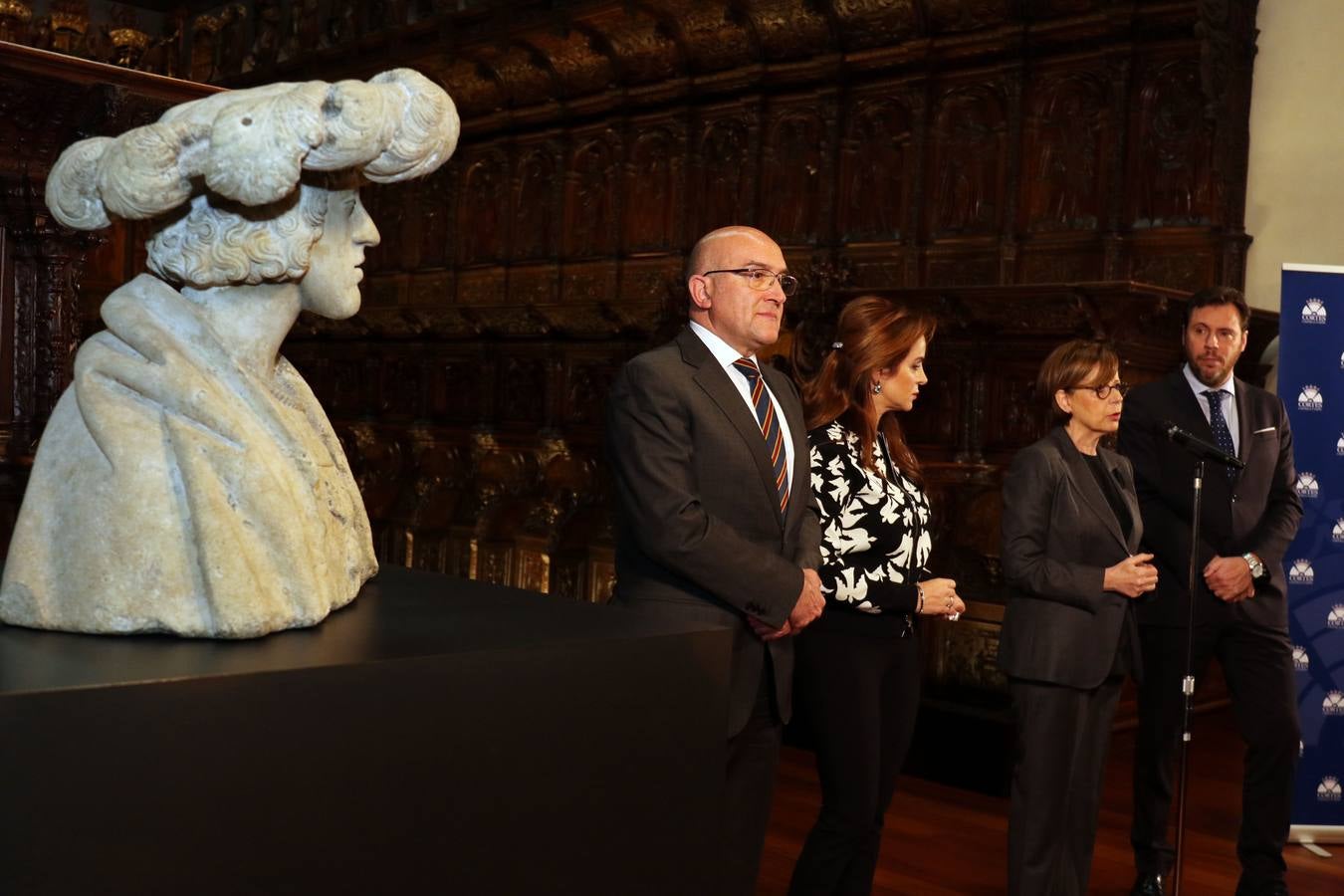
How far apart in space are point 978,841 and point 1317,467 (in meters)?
1.77

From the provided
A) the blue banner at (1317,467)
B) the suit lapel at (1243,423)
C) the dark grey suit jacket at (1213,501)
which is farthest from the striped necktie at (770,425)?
the blue banner at (1317,467)

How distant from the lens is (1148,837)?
13.5ft

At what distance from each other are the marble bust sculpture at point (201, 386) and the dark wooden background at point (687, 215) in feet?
10.4

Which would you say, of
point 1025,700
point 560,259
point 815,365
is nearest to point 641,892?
point 1025,700

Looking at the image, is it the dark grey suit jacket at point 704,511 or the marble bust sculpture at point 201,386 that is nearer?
the marble bust sculpture at point 201,386

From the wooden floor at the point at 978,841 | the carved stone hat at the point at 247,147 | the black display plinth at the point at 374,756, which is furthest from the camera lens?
the wooden floor at the point at 978,841

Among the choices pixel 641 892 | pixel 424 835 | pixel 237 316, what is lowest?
pixel 641 892

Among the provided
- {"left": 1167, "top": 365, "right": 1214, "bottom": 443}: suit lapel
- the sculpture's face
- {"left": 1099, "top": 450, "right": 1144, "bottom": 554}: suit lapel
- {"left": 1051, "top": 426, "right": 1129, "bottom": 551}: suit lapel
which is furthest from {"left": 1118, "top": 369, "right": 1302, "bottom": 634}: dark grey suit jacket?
the sculpture's face

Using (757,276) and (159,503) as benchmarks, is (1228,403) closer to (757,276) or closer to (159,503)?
(757,276)

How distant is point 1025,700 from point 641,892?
1.66m

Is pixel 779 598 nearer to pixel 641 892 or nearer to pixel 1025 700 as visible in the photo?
pixel 641 892

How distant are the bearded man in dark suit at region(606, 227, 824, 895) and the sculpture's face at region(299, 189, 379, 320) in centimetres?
86

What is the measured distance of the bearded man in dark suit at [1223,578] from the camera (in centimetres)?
405

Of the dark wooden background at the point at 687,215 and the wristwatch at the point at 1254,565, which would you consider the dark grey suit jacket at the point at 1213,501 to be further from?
the dark wooden background at the point at 687,215
